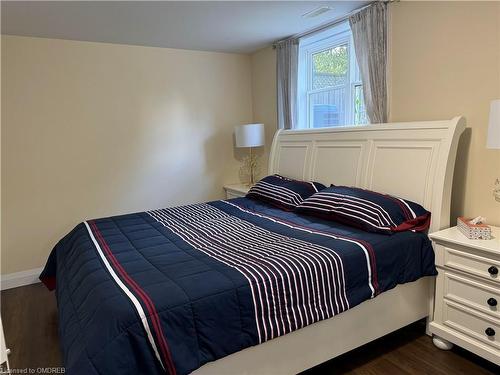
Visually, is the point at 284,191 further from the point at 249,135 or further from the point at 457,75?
the point at 457,75

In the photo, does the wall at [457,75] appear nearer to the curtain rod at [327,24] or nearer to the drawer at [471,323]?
the curtain rod at [327,24]

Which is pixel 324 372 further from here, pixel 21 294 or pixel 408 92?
pixel 21 294

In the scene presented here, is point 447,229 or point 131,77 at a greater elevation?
point 131,77

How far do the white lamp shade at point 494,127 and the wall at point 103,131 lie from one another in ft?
9.78

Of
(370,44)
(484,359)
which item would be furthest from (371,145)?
(484,359)

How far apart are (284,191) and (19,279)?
8.69 feet

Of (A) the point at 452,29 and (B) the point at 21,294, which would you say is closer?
(A) the point at 452,29

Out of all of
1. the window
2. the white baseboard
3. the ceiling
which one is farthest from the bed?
the ceiling

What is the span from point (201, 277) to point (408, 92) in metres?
2.09

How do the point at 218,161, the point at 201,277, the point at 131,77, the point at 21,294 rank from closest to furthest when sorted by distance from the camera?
the point at 201,277 → the point at 21,294 → the point at 131,77 → the point at 218,161

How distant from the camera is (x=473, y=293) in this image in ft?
6.48

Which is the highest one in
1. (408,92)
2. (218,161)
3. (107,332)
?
(408,92)

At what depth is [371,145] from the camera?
2738mm

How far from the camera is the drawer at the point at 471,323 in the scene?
189 centimetres
